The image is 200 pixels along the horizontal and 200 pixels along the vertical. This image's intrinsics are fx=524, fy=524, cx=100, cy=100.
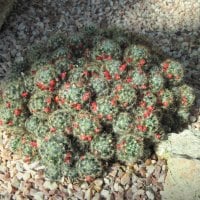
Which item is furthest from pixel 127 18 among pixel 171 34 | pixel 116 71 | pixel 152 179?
pixel 152 179

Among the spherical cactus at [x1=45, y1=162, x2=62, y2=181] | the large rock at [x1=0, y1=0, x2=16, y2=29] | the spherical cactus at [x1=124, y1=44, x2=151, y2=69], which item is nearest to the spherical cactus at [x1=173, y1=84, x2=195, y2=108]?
the spherical cactus at [x1=124, y1=44, x2=151, y2=69]

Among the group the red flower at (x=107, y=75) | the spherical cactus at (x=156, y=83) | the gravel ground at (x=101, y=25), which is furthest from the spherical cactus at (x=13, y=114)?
the spherical cactus at (x=156, y=83)

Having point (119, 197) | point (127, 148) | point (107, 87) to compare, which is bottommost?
point (119, 197)

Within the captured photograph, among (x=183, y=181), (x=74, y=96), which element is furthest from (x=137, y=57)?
(x=183, y=181)

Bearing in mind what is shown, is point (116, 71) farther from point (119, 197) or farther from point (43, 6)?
point (43, 6)

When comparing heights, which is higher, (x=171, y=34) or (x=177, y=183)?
(x=171, y=34)

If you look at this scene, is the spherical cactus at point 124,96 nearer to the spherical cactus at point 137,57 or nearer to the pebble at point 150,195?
the spherical cactus at point 137,57

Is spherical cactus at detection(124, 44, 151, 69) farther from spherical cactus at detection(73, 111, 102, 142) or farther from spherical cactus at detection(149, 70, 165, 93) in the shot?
spherical cactus at detection(73, 111, 102, 142)
